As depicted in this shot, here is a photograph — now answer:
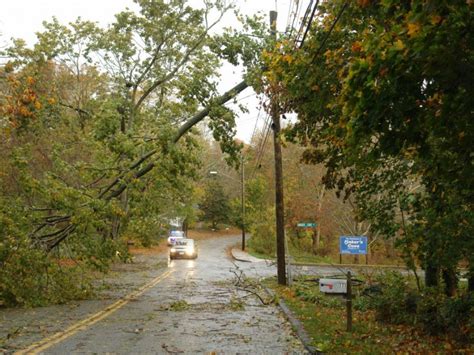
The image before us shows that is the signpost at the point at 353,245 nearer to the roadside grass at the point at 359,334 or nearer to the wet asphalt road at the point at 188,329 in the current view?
the roadside grass at the point at 359,334

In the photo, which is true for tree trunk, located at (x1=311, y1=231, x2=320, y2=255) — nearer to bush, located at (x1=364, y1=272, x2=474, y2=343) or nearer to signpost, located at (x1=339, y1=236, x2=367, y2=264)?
signpost, located at (x1=339, y1=236, x2=367, y2=264)

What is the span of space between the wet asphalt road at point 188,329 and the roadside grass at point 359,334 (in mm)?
495

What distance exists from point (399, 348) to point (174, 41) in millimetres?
18309

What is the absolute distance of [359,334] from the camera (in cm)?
941

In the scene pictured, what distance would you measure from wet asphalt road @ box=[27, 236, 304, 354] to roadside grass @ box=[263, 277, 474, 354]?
50cm

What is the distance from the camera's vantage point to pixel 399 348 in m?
8.33

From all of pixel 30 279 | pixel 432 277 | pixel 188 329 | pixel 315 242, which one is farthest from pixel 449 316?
pixel 315 242

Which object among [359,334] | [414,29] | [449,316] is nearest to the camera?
[414,29]

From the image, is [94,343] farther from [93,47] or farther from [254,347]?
[93,47]

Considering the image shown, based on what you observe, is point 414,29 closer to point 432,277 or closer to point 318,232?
point 432,277

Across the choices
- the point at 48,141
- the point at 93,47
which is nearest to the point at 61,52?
the point at 93,47

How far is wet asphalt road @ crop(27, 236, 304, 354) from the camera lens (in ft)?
27.3

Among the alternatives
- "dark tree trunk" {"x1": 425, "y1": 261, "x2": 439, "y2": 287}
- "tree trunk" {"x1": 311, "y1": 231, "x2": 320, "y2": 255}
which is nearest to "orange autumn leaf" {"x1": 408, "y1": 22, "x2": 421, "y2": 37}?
"dark tree trunk" {"x1": 425, "y1": 261, "x2": 439, "y2": 287}

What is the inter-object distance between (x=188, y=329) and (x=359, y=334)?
10.3ft
